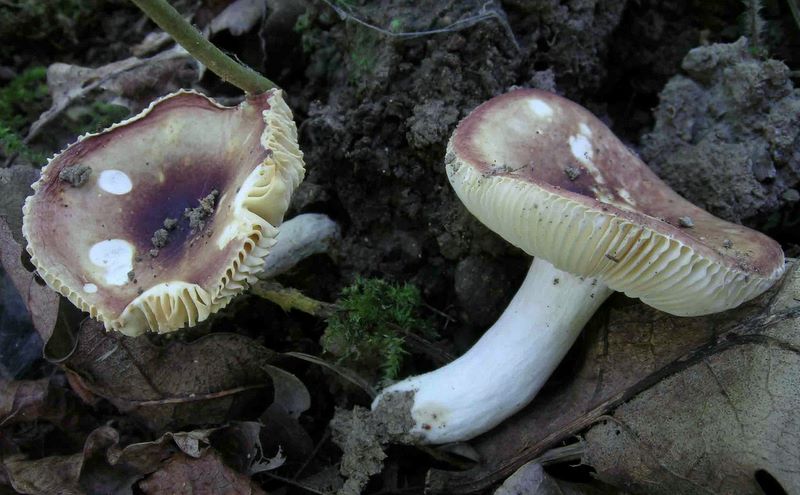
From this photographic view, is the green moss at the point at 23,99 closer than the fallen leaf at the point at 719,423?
No

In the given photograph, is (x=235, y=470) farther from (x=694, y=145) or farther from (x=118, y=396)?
(x=694, y=145)

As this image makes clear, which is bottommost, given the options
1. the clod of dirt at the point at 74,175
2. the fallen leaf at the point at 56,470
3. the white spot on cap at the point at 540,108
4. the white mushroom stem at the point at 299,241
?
the fallen leaf at the point at 56,470

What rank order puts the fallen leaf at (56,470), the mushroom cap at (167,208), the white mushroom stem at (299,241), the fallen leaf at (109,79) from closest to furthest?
the mushroom cap at (167,208) → the fallen leaf at (56,470) → the white mushroom stem at (299,241) → the fallen leaf at (109,79)

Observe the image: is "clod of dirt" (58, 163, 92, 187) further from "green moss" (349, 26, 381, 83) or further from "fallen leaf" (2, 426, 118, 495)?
"green moss" (349, 26, 381, 83)

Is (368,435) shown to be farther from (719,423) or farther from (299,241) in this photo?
(719,423)

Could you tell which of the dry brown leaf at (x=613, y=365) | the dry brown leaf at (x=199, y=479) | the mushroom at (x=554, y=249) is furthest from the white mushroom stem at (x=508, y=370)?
the dry brown leaf at (x=199, y=479)

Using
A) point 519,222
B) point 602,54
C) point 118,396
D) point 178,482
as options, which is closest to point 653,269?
point 519,222

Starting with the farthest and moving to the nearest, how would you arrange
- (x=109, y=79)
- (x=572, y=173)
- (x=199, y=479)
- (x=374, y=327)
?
(x=109, y=79)
(x=374, y=327)
(x=572, y=173)
(x=199, y=479)

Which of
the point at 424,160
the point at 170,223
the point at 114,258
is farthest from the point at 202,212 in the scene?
the point at 424,160

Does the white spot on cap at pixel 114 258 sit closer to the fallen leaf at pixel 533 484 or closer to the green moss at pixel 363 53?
the green moss at pixel 363 53
